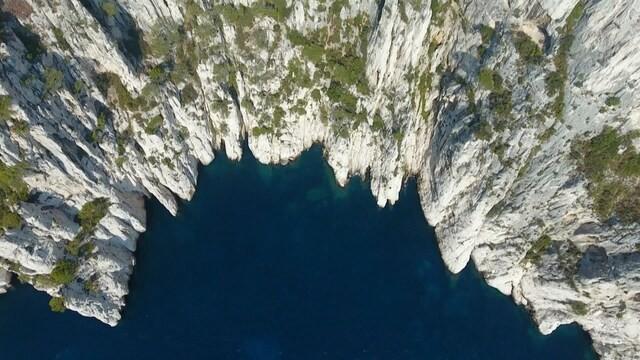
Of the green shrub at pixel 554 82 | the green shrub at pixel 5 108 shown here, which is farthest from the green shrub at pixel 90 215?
the green shrub at pixel 554 82

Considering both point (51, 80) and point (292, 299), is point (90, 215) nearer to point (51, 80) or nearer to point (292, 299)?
point (51, 80)

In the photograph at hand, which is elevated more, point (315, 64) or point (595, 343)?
point (315, 64)

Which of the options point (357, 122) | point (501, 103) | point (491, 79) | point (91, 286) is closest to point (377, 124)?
point (357, 122)

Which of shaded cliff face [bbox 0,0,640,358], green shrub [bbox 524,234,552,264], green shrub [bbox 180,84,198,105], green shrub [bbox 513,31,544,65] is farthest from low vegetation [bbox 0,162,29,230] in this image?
green shrub [bbox 524,234,552,264]

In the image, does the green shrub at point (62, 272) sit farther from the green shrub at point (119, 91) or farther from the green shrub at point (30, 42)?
the green shrub at point (30, 42)

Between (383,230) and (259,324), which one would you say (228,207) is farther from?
(383,230)

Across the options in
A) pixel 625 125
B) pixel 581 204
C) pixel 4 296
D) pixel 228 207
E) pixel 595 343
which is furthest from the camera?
pixel 228 207

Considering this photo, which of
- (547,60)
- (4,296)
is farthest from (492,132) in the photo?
(4,296)
